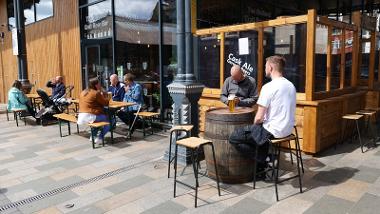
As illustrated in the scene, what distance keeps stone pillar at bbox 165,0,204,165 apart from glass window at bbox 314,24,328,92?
185 cm

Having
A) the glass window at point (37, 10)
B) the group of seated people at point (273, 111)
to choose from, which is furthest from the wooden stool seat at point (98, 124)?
the glass window at point (37, 10)

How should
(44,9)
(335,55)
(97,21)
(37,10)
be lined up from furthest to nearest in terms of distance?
(37,10)
(44,9)
(97,21)
(335,55)

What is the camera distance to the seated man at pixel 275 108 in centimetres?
359

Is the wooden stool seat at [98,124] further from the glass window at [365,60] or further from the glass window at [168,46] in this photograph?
the glass window at [365,60]

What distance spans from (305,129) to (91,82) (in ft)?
12.2

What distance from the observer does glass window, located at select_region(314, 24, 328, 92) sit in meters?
5.19

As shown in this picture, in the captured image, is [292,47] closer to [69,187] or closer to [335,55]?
[335,55]

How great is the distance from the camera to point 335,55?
5672 mm

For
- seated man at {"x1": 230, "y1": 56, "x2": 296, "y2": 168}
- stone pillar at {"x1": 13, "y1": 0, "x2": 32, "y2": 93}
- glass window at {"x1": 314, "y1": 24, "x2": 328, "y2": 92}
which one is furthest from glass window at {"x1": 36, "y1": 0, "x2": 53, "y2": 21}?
seated man at {"x1": 230, "y1": 56, "x2": 296, "y2": 168}

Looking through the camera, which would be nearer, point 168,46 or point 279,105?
point 279,105

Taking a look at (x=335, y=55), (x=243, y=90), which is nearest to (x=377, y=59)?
(x=335, y=55)

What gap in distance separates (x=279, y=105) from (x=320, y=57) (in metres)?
2.14

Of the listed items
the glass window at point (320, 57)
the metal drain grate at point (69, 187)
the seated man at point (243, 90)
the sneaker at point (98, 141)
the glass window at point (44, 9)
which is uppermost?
the glass window at point (44, 9)

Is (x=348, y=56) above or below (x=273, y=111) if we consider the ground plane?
above
